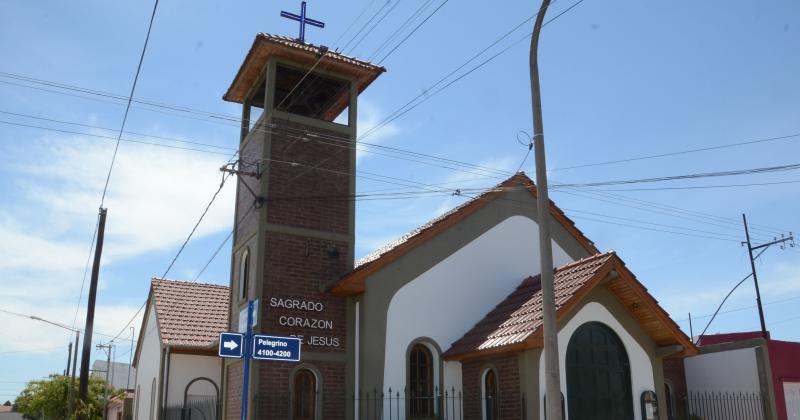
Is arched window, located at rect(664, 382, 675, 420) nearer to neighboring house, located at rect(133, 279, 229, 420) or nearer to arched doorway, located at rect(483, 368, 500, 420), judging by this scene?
arched doorway, located at rect(483, 368, 500, 420)

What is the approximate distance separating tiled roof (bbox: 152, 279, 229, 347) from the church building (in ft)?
12.5

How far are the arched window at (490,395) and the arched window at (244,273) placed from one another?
18.6 ft

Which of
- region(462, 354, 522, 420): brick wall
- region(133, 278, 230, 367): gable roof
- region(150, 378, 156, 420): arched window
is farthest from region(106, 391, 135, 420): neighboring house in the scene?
region(462, 354, 522, 420): brick wall

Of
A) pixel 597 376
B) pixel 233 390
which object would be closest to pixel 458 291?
pixel 597 376

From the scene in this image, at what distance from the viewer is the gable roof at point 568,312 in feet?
48.8

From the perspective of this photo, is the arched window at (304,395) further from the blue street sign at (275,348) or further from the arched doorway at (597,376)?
the blue street sign at (275,348)

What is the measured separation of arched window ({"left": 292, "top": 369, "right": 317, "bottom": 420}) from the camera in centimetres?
1608

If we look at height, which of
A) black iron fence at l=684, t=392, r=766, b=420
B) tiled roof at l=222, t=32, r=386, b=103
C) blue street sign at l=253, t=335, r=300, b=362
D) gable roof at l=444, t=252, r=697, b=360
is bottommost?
black iron fence at l=684, t=392, r=766, b=420

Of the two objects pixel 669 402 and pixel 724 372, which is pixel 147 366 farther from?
pixel 724 372

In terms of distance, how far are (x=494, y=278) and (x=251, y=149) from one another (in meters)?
6.59

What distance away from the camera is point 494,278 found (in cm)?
1811

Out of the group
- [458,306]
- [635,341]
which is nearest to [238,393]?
[458,306]

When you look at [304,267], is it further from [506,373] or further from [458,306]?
[506,373]

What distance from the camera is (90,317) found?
81.6 feet
